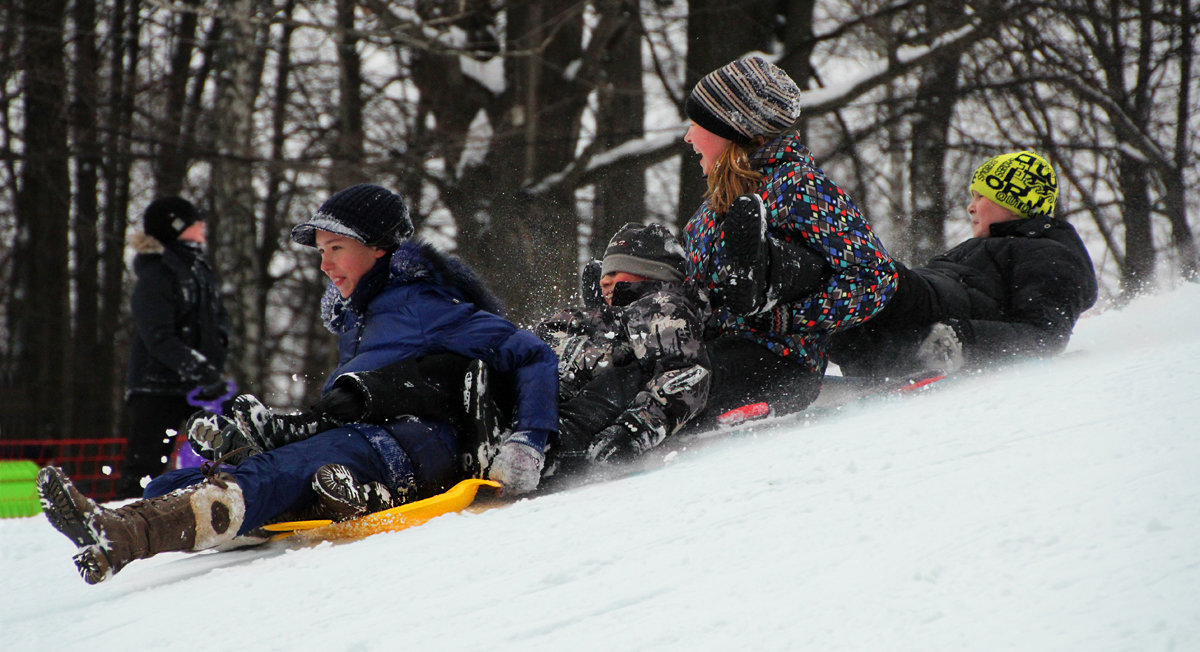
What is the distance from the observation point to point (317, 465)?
99.3 inches

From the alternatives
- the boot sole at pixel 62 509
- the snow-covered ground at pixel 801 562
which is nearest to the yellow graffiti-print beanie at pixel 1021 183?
the snow-covered ground at pixel 801 562

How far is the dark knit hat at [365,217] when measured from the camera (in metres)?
2.89

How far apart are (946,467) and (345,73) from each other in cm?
1071

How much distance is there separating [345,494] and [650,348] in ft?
3.28

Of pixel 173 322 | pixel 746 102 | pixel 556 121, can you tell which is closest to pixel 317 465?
pixel 746 102

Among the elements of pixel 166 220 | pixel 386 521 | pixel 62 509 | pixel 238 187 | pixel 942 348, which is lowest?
pixel 386 521

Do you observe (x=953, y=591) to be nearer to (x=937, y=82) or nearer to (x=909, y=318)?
(x=909, y=318)

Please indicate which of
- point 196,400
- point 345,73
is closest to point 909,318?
point 196,400

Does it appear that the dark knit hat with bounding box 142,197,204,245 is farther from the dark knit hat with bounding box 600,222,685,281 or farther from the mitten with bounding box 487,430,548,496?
the mitten with bounding box 487,430,548,496

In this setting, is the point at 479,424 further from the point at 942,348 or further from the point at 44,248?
the point at 44,248

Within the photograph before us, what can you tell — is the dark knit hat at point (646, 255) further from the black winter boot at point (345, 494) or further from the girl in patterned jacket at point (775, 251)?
the black winter boot at point (345, 494)

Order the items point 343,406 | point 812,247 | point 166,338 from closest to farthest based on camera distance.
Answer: point 343,406 → point 812,247 → point 166,338

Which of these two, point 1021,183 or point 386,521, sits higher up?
point 1021,183

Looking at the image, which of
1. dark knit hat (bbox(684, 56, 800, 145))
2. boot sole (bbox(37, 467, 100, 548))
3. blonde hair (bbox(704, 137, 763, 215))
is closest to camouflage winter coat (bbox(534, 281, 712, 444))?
blonde hair (bbox(704, 137, 763, 215))
